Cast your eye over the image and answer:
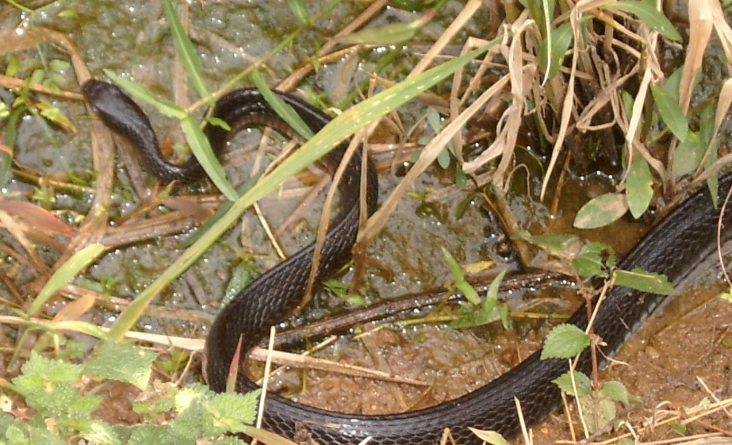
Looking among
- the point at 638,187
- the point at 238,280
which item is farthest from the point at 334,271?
the point at 638,187

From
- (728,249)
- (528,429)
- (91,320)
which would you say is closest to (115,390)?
(91,320)

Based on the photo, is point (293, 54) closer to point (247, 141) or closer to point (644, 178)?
point (247, 141)

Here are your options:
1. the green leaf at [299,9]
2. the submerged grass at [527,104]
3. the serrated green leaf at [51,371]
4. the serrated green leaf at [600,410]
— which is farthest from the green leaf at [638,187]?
the serrated green leaf at [51,371]

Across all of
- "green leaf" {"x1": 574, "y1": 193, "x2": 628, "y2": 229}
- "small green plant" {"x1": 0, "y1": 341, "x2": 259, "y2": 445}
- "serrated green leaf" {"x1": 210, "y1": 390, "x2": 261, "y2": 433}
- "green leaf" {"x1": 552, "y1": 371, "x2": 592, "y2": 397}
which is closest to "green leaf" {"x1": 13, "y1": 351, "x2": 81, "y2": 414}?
"small green plant" {"x1": 0, "y1": 341, "x2": 259, "y2": 445}

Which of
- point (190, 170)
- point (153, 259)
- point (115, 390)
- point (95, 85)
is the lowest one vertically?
point (115, 390)

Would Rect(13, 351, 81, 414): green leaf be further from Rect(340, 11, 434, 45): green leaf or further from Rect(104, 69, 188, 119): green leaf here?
Rect(340, 11, 434, 45): green leaf

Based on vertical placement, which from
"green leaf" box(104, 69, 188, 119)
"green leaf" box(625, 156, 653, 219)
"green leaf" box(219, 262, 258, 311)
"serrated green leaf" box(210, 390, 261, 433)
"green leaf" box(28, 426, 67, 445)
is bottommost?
"green leaf" box(219, 262, 258, 311)
